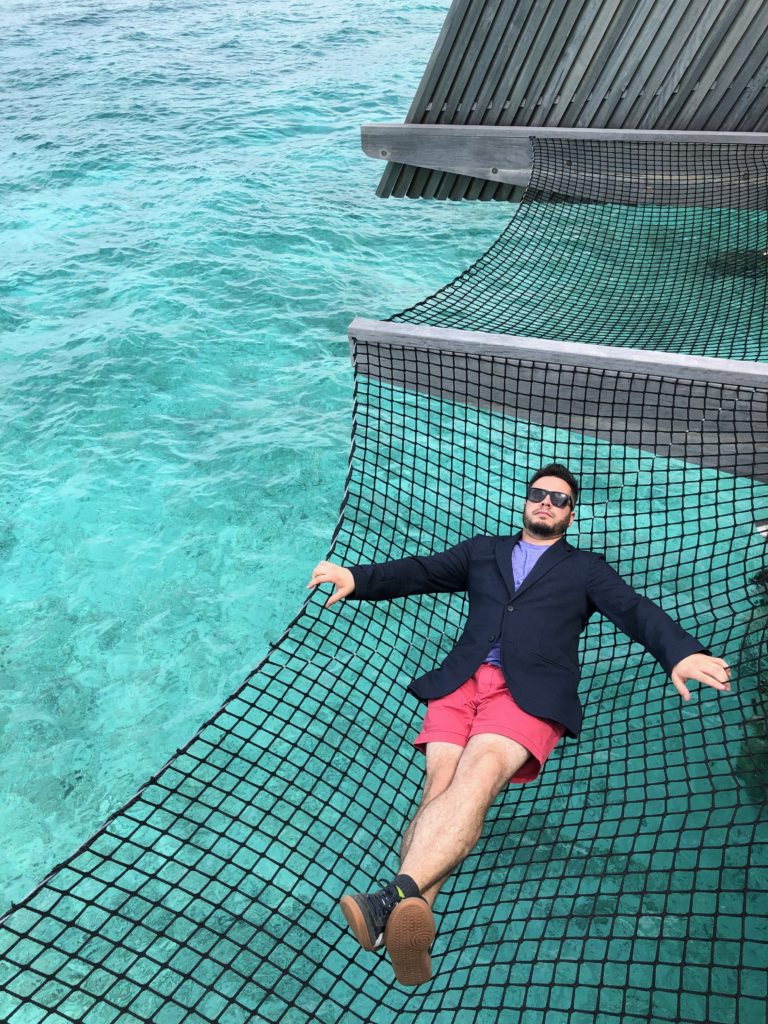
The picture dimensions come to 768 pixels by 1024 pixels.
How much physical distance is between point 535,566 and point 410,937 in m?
1.19

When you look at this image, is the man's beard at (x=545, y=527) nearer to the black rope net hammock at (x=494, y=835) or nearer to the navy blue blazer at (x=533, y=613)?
the navy blue blazer at (x=533, y=613)

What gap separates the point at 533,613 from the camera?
2.59m

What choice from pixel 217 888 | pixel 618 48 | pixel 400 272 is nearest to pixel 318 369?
pixel 400 272

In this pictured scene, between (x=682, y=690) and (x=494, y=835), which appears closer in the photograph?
(x=682, y=690)

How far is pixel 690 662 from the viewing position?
7.46 feet

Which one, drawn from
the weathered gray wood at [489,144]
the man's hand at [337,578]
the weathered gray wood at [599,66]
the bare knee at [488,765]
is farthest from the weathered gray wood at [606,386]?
the weathered gray wood at [599,66]

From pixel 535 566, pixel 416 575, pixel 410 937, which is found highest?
pixel 535 566

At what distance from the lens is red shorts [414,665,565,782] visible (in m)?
A: 2.37

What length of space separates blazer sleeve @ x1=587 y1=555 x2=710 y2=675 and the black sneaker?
99cm

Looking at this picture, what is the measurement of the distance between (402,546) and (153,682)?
1459mm

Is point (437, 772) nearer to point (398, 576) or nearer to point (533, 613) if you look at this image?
point (533, 613)

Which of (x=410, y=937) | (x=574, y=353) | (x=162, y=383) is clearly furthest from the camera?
(x=162, y=383)

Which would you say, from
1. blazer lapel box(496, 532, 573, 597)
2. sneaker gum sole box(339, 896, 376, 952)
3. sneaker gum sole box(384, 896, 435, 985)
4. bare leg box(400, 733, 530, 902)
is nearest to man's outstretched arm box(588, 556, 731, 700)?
blazer lapel box(496, 532, 573, 597)

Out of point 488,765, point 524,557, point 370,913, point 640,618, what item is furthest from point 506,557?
point 370,913
